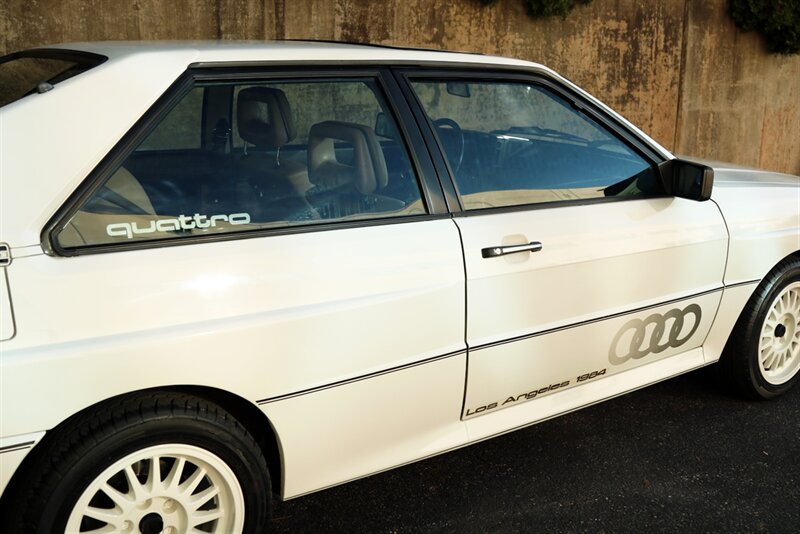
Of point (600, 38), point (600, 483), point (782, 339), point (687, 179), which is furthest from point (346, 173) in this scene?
point (600, 38)

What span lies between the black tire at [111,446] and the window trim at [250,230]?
44 centimetres

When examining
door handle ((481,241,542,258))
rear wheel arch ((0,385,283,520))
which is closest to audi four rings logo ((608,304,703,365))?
door handle ((481,241,542,258))

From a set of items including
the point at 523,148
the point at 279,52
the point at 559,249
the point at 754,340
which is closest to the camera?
the point at 279,52

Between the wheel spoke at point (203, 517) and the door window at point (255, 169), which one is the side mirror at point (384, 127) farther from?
the wheel spoke at point (203, 517)

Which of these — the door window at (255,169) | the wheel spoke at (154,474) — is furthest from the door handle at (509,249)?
the wheel spoke at (154,474)

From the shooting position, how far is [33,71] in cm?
258

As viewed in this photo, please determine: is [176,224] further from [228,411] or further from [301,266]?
[228,411]

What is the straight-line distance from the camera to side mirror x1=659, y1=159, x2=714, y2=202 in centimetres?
321

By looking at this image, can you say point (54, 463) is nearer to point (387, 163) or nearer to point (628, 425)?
point (387, 163)

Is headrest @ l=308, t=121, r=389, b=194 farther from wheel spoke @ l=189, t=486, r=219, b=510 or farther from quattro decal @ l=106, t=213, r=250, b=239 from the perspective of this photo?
wheel spoke @ l=189, t=486, r=219, b=510

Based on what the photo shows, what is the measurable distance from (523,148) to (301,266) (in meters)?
1.22

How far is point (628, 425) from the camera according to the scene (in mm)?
3721

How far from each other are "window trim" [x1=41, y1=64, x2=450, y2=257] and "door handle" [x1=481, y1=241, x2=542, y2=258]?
19 cm

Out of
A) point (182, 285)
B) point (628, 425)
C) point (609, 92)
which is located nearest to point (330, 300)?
point (182, 285)
